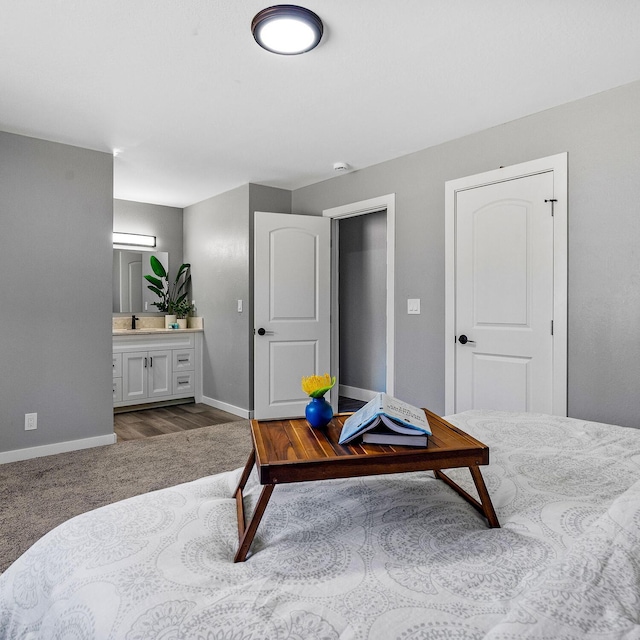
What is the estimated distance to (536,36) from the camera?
2.14 metres

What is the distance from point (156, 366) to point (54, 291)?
1831 mm

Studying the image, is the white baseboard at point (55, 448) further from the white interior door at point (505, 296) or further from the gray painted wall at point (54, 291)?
the white interior door at point (505, 296)

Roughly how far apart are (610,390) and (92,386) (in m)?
3.59

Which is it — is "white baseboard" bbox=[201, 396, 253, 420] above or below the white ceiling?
below

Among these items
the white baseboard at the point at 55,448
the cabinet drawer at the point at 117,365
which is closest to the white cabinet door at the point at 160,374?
the cabinet drawer at the point at 117,365

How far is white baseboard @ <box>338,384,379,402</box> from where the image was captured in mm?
5676

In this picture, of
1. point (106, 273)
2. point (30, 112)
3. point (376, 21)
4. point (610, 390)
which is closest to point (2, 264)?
point (106, 273)

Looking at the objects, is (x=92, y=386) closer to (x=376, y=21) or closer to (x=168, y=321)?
(x=168, y=321)

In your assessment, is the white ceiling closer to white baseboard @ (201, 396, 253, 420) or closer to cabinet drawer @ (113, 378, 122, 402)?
cabinet drawer @ (113, 378, 122, 402)

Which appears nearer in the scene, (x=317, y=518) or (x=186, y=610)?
(x=186, y=610)

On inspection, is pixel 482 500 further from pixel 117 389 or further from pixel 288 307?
pixel 117 389

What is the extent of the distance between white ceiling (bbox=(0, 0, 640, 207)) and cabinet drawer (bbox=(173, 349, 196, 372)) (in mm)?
2358

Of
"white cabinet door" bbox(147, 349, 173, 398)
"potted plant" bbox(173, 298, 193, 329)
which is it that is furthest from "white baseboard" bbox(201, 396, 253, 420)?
"potted plant" bbox(173, 298, 193, 329)

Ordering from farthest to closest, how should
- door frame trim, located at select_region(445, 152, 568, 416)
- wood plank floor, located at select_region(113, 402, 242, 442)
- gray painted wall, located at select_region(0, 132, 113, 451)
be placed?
1. wood plank floor, located at select_region(113, 402, 242, 442)
2. gray painted wall, located at select_region(0, 132, 113, 451)
3. door frame trim, located at select_region(445, 152, 568, 416)
